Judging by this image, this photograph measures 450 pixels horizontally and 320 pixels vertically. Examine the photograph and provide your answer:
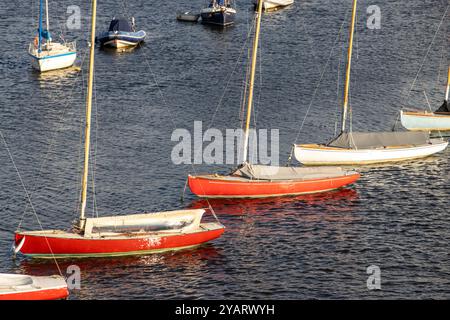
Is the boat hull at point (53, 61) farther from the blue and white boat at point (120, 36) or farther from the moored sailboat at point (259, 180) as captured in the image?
the moored sailboat at point (259, 180)

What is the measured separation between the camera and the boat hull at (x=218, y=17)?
153250mm

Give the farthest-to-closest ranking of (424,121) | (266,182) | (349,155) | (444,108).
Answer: (444,108) < (424,121) < (349,155) < (266,182)

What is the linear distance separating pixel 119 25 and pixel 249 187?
57654mm

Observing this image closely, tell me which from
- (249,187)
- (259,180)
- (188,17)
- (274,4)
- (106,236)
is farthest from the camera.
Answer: (274,4)

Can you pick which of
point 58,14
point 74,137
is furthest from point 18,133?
point 58,14

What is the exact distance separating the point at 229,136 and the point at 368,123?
15.5m

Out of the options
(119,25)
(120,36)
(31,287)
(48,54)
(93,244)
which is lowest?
(31,287)

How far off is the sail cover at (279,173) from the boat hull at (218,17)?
62.9 m

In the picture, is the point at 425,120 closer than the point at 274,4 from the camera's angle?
Yes

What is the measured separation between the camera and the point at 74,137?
10631 cm

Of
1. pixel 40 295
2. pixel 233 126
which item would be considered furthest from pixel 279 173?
pixel 40 295

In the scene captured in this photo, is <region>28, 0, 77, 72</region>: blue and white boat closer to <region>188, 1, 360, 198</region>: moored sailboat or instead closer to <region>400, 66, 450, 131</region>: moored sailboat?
<region>400, 66, 450, 131</region>: moored sailboat

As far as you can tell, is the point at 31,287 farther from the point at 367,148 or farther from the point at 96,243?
the point at 367,148

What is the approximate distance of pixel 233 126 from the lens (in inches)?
4338
